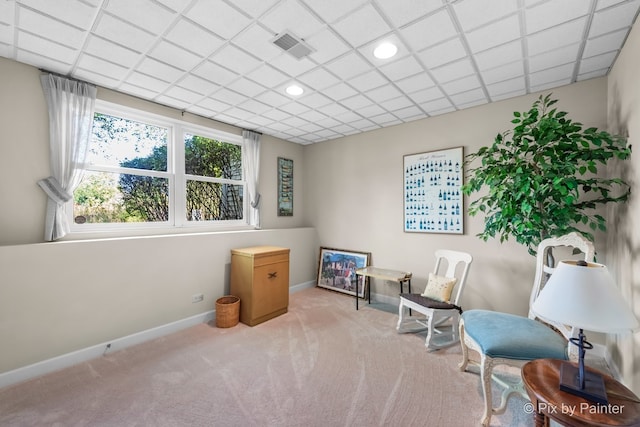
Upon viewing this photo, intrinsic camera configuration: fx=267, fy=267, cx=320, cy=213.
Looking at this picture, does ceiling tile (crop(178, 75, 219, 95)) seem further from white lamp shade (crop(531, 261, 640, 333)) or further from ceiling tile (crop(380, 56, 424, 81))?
white lamp shade (crop(531, 261, 640, 333))

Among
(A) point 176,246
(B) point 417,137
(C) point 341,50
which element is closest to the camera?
(C) point 341,50

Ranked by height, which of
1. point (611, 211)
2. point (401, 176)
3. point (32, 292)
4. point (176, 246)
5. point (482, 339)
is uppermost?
point (401, 176)

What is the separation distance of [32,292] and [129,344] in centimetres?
95

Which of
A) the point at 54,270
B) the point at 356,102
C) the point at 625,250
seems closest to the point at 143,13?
the point at 356,102

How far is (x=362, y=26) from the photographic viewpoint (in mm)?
1828

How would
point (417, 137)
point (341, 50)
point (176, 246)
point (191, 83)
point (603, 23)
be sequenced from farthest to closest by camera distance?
1. point (417, 137)
2. point (176, 246)
3. point (191, 83)
4. point (341, 50)
5. point (603, 23)

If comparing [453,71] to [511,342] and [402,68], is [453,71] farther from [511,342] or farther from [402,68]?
[511,342]

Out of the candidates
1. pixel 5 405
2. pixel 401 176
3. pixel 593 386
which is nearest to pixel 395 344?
pixel 593 386

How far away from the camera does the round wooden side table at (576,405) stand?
1.08 meters

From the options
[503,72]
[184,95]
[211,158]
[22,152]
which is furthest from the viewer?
[211,158]

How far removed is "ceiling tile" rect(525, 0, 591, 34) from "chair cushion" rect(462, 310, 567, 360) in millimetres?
2074

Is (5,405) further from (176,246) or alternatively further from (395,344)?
(395,344)

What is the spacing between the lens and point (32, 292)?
7.27 feet

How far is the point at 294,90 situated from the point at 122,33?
4.70ft
